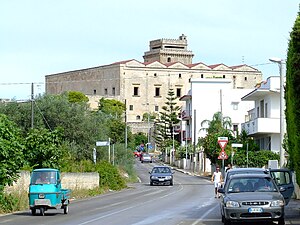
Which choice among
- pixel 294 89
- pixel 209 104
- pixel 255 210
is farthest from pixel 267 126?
pixel 209 104

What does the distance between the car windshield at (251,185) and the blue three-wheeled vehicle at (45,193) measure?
898 centimetres

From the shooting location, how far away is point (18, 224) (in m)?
26.6

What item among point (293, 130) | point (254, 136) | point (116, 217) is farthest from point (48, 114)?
point (293, 130)

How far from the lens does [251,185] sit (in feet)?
81.2

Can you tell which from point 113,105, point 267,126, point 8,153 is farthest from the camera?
point 113,105

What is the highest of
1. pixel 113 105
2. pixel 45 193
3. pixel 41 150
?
pixel 113 105

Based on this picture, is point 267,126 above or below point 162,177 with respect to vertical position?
above

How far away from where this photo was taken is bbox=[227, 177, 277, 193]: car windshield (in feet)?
80.6

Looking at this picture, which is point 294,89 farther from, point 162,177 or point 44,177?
point 162,177

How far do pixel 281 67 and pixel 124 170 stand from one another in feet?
124

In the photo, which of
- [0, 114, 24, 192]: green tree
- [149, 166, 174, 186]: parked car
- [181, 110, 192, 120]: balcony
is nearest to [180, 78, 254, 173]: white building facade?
[181, 110, 192, 120]: balcony

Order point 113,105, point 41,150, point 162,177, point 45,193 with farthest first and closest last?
point 113,105 → point 162,177 → point 41,150 → point 45,193

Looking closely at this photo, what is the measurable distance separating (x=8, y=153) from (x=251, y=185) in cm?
1172

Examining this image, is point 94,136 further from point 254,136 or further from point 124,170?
point 254,136
